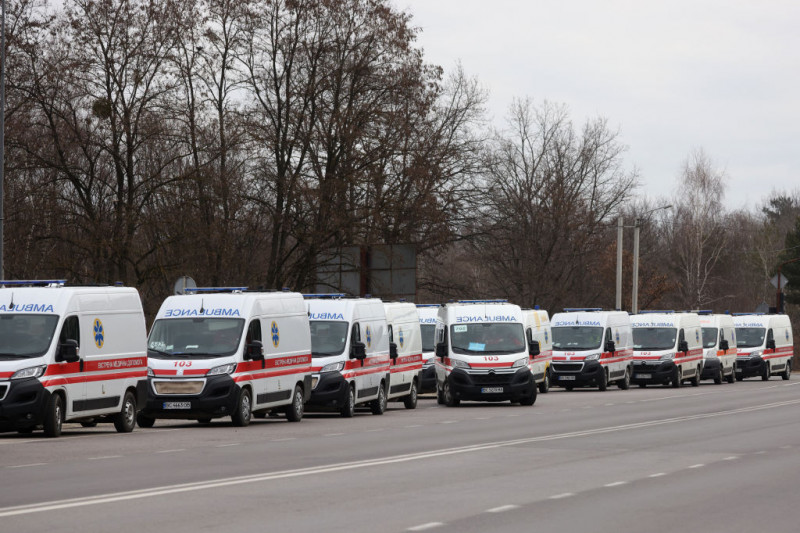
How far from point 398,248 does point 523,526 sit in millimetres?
32052

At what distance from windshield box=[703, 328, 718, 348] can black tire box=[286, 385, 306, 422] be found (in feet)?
96.7

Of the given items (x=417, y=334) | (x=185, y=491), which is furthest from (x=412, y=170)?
(x=185, y=491)

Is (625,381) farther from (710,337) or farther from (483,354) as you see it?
(483,354)

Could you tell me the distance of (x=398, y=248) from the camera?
42.4 m

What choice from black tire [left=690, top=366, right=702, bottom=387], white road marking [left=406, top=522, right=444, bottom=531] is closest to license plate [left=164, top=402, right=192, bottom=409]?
white road marking [left=406, top=522, right=444, bottom=531]

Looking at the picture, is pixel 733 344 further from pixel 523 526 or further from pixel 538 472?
pixel 523 526

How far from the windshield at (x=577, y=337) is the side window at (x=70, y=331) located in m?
24.2

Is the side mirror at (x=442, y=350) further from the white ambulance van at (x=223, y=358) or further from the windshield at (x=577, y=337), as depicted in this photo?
the windshield at (x=577, y=337)

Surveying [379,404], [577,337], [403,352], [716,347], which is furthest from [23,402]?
[716,347]

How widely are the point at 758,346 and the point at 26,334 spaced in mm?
41464

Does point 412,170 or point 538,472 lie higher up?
point 412,170

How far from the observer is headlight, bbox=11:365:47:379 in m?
19.3

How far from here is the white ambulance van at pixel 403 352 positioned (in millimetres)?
30047

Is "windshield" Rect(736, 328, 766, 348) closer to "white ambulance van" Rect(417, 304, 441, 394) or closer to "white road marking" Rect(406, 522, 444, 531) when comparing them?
"white ambulance van" Rect(417, 304, 441, 394)
